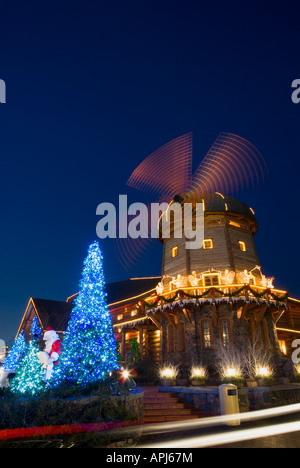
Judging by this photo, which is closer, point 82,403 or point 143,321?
point 82,403

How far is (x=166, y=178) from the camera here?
27266mm

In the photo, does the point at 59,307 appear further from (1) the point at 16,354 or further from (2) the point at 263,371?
(2) the point at 263,371

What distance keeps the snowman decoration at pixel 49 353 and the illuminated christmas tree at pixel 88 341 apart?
1.96 metres

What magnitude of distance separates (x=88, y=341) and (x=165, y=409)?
4678 millimetres

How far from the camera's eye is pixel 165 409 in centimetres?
1218

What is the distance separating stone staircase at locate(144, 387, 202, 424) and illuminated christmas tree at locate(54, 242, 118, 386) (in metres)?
2.76

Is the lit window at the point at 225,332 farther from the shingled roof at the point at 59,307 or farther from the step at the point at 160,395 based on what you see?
the shingled roof at the point at 59,307

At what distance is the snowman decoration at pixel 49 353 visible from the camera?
12.2 metres

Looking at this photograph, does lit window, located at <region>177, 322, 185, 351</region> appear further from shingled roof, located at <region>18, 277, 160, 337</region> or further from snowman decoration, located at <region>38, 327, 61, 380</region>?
shingled roof, located at <region>18, 277, 160, 337</region>

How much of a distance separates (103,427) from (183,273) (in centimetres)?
1533

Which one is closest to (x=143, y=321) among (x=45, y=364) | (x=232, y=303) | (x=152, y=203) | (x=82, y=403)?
(x=232, y=303)

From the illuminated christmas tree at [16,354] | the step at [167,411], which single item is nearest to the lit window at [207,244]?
the step at [167,411]

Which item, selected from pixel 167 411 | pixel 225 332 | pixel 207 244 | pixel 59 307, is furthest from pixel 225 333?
pixel 59 307
